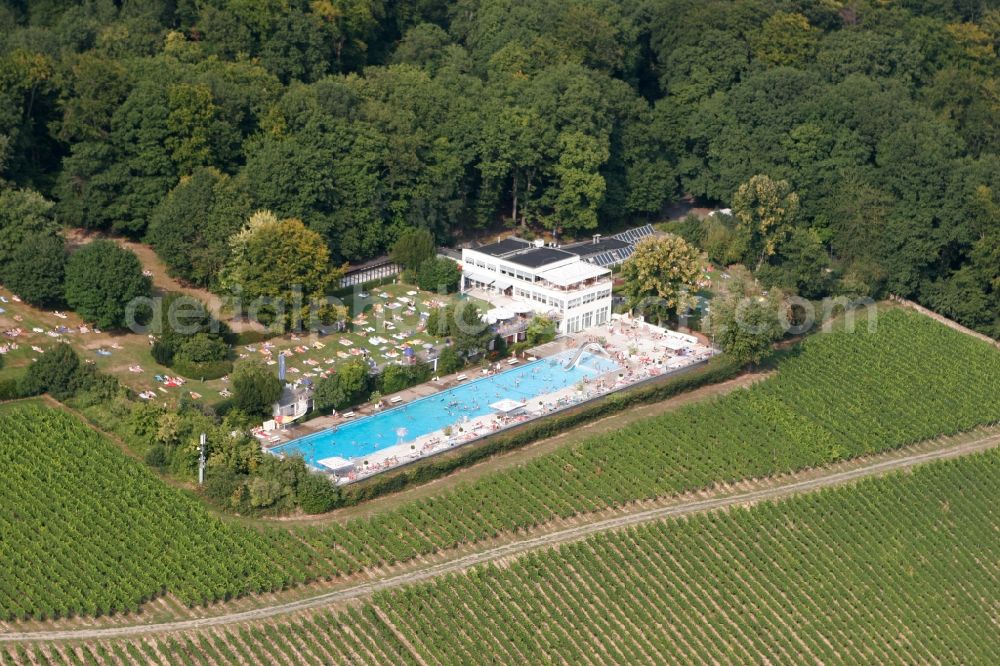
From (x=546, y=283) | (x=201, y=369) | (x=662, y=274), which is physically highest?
(x=662, y=274)

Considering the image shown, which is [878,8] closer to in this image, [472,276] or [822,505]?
[472,276]

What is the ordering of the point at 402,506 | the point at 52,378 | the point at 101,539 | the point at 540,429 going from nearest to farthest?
the point at 101,539 → the point at 402,506 → the point at 52,378 → the point at 540,429

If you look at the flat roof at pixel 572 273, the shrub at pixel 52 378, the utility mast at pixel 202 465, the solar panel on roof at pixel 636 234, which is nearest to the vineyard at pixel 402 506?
the utility mast at pixel 202 465

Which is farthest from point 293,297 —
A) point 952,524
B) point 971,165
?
point 971,165

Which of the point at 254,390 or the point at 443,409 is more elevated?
the point at 254,390

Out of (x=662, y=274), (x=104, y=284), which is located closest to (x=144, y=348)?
(x=104, y=284)

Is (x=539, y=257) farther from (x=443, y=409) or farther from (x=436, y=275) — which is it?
(x=443, y=409)

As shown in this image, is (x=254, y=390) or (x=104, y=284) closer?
(x=254, y=390)

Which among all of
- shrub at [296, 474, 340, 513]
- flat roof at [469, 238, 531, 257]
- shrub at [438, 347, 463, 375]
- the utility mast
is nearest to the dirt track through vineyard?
shrub at [296, 474, 340, 513]
